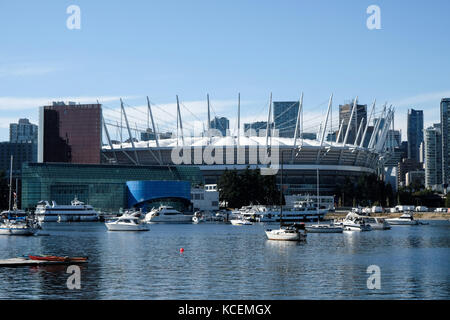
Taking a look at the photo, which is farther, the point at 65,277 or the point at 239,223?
the point at 239,223

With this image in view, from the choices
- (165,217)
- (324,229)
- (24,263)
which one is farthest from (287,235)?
(165,217)

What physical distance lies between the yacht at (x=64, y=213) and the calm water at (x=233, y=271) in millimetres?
75039

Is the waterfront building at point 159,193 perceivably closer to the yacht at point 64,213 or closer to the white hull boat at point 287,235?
the yacht at point 64,213

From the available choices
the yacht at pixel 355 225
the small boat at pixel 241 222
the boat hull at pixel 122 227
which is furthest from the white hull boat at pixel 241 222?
the boat hull at pixel 122 227

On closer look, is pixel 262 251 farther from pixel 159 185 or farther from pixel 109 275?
pixel 159 185

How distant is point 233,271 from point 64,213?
117380 mm

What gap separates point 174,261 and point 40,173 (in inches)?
5372

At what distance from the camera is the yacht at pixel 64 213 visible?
169 m

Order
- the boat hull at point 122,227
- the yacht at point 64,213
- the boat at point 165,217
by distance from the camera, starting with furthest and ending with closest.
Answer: the yacht at point 64,213 → the boat at point 165,217 → the boat hull at point 122,227

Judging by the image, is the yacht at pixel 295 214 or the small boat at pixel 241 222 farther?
the yacht at pixel 295 214

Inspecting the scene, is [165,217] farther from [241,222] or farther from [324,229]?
[324,229]
